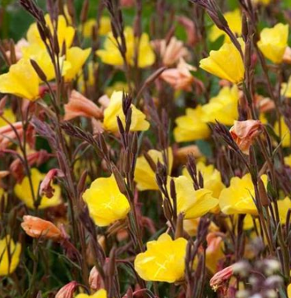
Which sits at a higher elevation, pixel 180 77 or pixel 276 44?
pixel 276 44

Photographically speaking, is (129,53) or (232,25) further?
(232,25)

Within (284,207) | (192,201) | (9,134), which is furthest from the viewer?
(9,134)

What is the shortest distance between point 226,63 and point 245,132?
210mm

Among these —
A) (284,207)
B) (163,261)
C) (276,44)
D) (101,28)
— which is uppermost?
(276,44)

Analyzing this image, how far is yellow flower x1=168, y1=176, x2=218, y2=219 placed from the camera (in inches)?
59.9

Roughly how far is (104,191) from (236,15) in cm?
128

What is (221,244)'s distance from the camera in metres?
1.89

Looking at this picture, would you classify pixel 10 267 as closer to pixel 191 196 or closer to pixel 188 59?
pixel 191 196

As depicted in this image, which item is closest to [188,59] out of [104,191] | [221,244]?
[221,244]

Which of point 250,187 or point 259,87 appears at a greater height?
point 250,187

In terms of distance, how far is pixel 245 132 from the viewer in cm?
148

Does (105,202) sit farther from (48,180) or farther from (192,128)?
(192,128)

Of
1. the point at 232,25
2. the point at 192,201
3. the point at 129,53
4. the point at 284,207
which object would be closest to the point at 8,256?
the point at 192,201

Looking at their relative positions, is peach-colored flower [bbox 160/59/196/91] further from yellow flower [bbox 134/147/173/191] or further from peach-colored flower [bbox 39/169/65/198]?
peach-colored flower [bbox 39/169/65/198]
